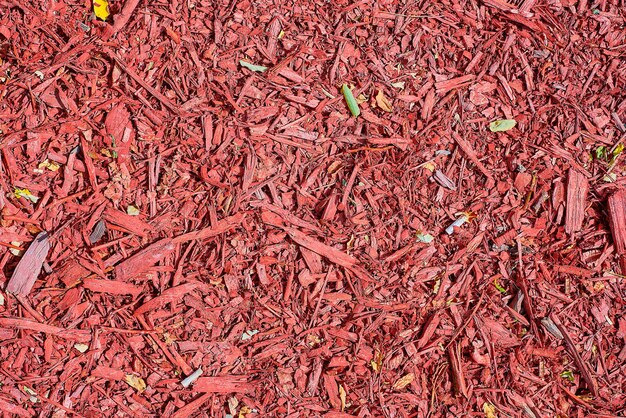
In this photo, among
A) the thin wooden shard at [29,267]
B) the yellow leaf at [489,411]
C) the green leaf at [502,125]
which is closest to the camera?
the thin wooden shard at [29,267]

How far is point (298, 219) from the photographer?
2.06m

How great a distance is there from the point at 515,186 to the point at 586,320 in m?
0.56

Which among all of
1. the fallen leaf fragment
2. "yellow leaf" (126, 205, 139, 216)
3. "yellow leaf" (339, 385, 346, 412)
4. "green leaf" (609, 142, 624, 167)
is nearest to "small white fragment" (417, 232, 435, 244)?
the fallen leaf fragment

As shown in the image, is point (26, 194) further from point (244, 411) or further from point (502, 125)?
point (502, 125)

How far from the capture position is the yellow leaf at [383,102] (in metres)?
2.15

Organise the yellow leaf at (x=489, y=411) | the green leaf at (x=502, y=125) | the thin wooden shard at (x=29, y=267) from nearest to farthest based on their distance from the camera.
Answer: the thin wooden shard at (x=29, y=267) < the yellow leaf at (x=489, y=411) < the green leaf at (x=502, y=125)

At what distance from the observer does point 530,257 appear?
2143 millimetres

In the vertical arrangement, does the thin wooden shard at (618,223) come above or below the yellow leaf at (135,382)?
above

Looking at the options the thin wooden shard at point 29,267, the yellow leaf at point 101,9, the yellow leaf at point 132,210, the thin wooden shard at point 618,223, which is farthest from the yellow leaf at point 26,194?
the thin wooden shard at point 618,223

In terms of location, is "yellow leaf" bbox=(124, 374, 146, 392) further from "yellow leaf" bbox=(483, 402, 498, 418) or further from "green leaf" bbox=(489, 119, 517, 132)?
"green leaf" bbox=(489, 119, 517, 132)

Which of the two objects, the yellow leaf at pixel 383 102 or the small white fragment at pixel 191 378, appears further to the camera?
the yellow leaf at pixel 383 102

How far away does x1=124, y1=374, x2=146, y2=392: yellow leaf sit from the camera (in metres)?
1.98

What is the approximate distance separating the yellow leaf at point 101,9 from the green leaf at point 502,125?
1.51 meters

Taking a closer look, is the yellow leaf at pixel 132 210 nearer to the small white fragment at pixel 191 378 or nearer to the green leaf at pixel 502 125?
the small white fragment at pixel 191 378
